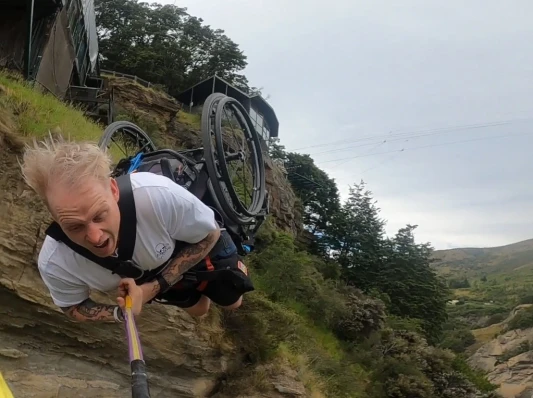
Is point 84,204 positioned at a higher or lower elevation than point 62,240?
higher

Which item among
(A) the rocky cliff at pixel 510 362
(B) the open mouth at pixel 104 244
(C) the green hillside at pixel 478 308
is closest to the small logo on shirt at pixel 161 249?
(B) the open mouth at pixel 104 244

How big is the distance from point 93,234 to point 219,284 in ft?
4.20

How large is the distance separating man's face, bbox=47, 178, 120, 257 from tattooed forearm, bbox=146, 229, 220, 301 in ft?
1.67

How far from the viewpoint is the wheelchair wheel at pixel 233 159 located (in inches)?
138

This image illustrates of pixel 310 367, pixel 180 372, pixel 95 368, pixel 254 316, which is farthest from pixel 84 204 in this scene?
pixel 310 367

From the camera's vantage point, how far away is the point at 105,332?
6.21 meters

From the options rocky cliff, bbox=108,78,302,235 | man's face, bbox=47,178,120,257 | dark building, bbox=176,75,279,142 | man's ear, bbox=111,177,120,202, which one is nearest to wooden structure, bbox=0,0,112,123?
rocky cliff, bbox=108,78,302,235

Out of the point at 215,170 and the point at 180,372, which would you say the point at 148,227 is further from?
the point at 180,372

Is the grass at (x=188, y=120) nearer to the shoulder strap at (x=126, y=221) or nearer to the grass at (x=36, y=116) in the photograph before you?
the grass at (x=36, y=116)

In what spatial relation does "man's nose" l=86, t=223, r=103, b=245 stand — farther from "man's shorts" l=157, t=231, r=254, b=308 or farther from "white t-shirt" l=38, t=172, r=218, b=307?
"man's shorts" l=157, t=231, r=254, b=308

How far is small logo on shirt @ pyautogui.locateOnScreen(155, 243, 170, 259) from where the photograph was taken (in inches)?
98.3

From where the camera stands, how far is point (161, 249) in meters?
2.52

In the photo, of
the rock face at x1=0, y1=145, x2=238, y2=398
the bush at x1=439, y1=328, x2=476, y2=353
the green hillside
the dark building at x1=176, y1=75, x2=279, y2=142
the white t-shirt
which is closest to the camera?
the white t-shirt

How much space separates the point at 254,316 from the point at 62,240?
6.06 m
